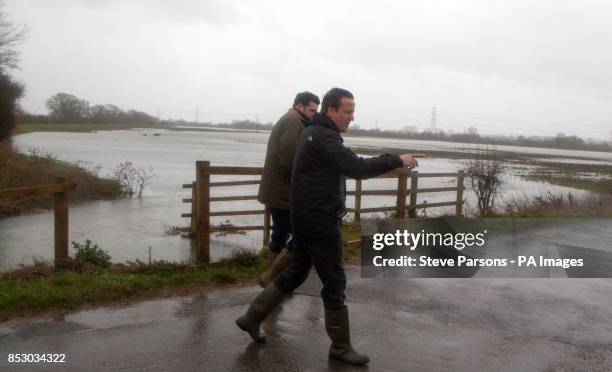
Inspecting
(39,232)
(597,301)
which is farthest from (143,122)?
(597,301)

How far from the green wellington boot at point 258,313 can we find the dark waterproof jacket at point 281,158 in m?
1.17

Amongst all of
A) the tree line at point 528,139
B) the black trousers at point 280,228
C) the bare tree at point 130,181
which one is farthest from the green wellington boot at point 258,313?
the tree line at point 528,139

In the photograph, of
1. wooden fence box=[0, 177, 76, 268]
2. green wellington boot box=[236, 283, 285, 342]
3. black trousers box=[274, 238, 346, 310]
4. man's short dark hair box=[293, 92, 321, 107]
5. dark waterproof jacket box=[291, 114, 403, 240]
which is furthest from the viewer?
wooden fence box=[0, 177, 76, 268]

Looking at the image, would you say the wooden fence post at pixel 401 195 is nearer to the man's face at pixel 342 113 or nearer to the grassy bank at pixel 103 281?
the grassy bank at pixel 103 281

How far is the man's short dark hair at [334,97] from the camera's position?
13.2 feet

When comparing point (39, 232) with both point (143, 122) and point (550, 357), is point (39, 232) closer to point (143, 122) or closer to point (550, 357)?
point (550, 357)

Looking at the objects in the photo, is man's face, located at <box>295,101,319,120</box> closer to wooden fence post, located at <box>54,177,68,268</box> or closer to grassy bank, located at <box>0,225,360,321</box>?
grassy bank, located at <box>0,225,360,321</box>

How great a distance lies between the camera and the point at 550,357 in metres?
4.27

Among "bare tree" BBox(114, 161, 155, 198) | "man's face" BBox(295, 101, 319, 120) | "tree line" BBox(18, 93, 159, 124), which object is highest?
"tree line" BBox(18, 93, 159, 124)

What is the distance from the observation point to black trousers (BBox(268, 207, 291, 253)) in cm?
538

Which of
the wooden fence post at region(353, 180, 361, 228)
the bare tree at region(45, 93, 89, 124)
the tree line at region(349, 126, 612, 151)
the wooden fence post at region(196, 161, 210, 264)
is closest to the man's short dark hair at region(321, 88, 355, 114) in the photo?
the wooden fence post at region(196, 161, 210, 264)

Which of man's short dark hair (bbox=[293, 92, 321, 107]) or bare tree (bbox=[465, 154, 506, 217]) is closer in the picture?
man's short dark hair (bbox=[293, 92, 321, 107])

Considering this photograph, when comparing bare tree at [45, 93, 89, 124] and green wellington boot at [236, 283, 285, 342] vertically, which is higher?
bare tree at [45, 93, 89, 124]

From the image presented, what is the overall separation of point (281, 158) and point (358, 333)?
1.71m
